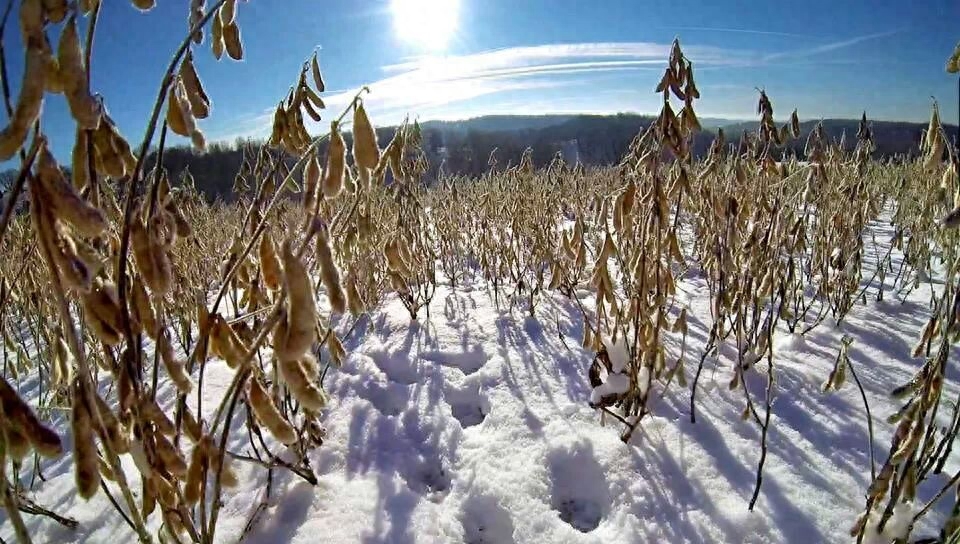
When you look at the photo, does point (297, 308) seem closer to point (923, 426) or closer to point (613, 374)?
point (923, 426)

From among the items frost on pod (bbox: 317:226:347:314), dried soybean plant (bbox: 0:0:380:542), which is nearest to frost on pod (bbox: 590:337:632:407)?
dried soybean plant (bbox: 0:0:380:542)

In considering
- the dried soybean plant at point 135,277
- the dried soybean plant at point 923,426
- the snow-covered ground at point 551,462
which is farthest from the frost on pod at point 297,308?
the dried soybean plant at point 923,426

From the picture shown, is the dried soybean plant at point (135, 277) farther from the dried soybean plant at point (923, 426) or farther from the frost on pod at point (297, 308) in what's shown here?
the dried soybean plant at point (923, 426)

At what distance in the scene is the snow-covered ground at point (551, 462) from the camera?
1.41m

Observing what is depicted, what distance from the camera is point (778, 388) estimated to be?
1987mm

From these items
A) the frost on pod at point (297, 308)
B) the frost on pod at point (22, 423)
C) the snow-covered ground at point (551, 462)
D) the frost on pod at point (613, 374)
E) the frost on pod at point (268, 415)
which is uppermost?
the frost on pod at point (297, 308)

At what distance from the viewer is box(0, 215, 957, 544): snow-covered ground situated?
1.41 meters

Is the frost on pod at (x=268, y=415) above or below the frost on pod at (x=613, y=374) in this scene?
above

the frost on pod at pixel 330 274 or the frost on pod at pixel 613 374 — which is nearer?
the frost on pod at pixel 330 274

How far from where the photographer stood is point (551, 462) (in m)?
1.68

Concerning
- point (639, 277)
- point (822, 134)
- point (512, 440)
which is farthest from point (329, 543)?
point (822, 134)

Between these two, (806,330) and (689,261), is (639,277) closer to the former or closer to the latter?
(806,330)

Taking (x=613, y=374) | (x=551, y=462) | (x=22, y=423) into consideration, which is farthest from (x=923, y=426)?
(x=22, y=423)

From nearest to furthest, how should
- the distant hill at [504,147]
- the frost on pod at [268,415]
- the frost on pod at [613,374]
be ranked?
the frost on pod at [268,415] < the frost on pod at [613,374] < the distant hill at [504,147]
